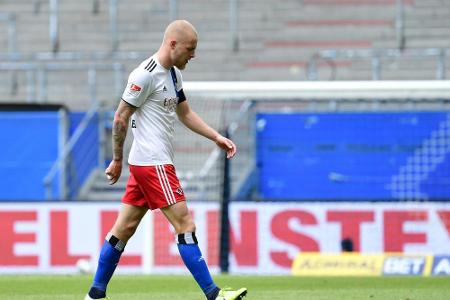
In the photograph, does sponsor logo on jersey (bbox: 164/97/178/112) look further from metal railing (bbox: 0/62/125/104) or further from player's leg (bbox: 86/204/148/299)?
metal railing (bbox: 0/62/125/104)

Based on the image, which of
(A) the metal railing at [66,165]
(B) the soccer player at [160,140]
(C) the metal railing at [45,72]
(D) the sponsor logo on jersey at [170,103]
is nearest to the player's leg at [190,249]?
(B) the soccer player at [160,140]

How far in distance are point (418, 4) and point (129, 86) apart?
14266 mm

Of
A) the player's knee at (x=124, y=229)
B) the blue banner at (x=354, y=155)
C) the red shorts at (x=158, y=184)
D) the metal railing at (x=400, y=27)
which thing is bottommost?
the blue banner at (x=354, y=155)

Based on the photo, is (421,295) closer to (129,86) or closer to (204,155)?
(129,86)

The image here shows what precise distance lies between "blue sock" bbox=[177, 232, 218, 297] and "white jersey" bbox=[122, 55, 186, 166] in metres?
0.59

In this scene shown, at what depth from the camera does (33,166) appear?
781 inches

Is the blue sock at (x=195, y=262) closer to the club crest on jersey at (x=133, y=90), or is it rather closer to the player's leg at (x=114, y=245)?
the player's leg at (x=114, y=245)

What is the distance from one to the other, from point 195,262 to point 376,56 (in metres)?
12.4

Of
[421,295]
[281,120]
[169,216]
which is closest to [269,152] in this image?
[281,120]

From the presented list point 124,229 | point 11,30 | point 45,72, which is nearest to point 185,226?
point 124,229

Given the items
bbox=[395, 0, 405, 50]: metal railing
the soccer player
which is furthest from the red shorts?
bbox=[395, 0, 405, 50]: metal railing

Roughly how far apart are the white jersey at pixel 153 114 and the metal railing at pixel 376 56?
11.9 meters

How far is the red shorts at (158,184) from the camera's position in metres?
9.38

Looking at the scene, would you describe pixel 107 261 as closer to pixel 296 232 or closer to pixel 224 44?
pixel 296 232
